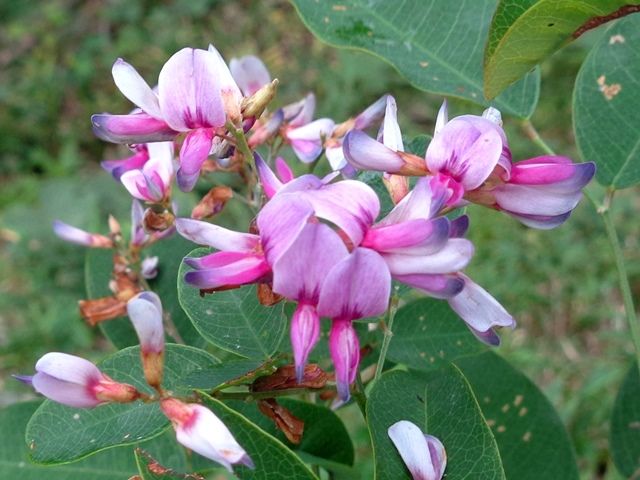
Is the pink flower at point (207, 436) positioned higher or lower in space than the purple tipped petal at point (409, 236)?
lower

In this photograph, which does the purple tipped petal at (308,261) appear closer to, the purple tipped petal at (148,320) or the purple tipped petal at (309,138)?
the purple tipped petal at (148,320)

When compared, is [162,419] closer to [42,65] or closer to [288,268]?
[288,268]

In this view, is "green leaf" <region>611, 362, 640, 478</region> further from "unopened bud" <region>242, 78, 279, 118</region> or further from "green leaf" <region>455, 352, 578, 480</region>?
"unopened bud" <region>242, 78, 279, 118</region>

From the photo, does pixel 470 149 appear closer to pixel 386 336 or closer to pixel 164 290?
Answer: pixel 386 336

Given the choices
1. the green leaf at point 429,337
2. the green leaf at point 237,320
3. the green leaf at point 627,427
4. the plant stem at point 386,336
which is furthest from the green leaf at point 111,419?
the green leaf at point 627,427

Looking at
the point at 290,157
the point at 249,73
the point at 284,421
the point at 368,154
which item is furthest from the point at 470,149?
the point at 290,157
